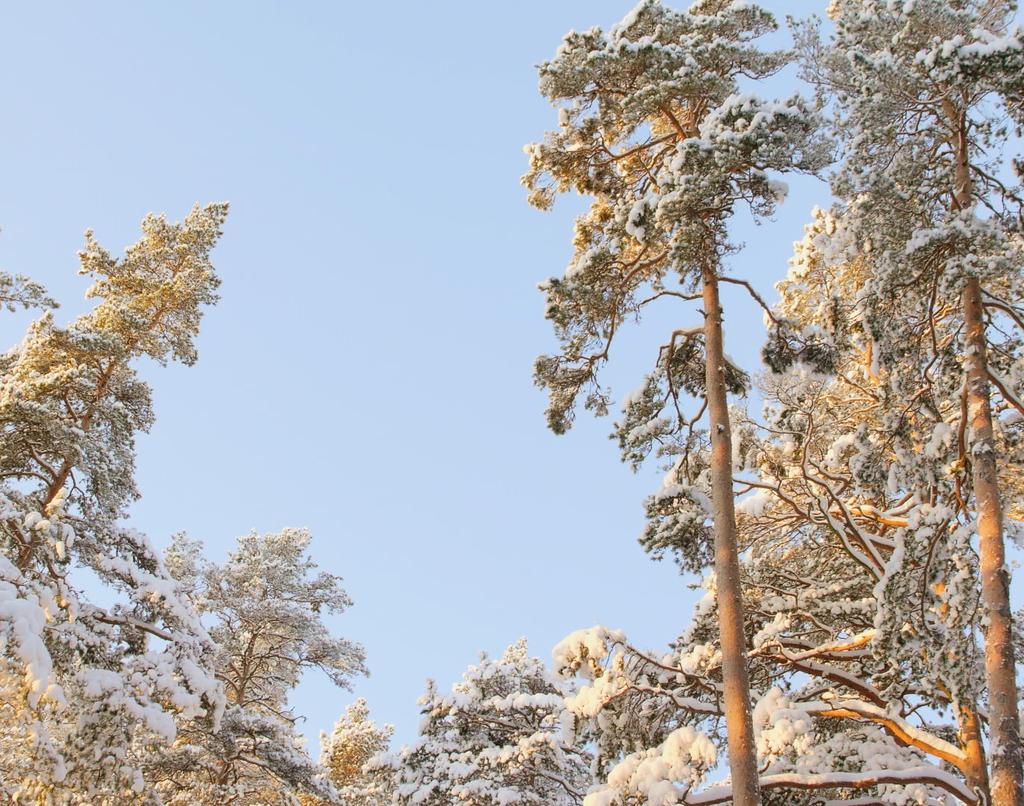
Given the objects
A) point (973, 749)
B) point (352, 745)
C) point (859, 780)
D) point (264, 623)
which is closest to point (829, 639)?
point (973, 749)

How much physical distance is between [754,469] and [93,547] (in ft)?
36.8

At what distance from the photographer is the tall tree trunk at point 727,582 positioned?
30.0ft

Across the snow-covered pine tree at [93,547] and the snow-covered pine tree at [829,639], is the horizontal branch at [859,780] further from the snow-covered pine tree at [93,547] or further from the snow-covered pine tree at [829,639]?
the snow-covered pine tree at [93,547]

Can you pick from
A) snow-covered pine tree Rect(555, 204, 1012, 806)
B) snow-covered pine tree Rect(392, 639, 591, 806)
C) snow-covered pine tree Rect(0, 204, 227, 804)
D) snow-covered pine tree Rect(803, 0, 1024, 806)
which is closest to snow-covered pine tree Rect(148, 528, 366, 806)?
snow-covered pine tree Rect(0, 204, 227, 804)

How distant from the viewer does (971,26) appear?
11.4m

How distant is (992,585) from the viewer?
9.44 meters

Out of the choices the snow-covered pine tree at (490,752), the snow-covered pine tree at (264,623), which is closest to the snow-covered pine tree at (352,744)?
the snow-covered pine tree at (264,623)

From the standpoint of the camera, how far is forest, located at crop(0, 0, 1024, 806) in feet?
33.3

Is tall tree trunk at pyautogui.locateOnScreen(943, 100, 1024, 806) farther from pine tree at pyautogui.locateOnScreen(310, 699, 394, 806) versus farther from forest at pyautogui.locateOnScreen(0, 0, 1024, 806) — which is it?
pine tree at pyautogui.locateOnScreen(310, 699, 394, 806)

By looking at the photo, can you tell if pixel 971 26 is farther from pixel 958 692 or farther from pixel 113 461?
pixel 113 461

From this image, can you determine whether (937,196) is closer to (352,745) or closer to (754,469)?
(754,469)

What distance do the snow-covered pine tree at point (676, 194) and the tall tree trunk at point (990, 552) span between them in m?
1.88

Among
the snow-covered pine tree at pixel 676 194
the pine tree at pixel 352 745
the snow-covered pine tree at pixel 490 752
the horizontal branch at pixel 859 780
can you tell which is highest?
the snow-covered pine tree at pixel 676 194

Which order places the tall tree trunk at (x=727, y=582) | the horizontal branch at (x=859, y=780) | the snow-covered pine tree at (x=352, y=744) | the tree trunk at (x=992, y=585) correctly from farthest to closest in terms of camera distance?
the snow-covered pine tree at (x=352, y=744) < the horizontal branch at (x=859, y=780) < the tall tree trunk at (x=727, y=582) < the tree trunk at (x=992, y=585)
